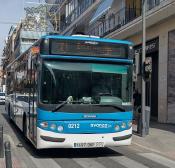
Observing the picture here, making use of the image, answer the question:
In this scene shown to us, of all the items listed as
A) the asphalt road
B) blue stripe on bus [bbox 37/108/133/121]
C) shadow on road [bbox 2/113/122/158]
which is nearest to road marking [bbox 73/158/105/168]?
the asphalt road

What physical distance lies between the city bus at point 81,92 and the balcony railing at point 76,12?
28138 mm

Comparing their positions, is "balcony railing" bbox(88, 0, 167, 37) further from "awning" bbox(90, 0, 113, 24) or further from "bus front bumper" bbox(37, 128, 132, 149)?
"bus front bumper" bbox(37, 128, 132, 149)

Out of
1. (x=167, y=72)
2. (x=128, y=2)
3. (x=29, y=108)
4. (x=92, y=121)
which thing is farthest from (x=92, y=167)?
(x=128, y=2)

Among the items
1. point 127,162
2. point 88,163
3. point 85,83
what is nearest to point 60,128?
point 88,163

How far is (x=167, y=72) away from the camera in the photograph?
2477 cm

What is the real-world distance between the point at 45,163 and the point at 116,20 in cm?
2276

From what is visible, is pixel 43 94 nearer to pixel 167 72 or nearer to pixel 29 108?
pixel 29 108

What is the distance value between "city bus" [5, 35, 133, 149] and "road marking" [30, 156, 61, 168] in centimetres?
36

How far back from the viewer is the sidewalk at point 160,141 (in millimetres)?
14953

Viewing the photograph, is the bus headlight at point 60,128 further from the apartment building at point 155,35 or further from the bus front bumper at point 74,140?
the apartment building at point 155,35

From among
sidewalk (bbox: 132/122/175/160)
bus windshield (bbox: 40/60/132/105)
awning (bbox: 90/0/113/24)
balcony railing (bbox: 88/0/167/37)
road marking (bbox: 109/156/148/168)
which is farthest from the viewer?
awning (bbox: 90/0/113/24)

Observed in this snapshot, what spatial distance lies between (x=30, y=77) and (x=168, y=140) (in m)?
5.79

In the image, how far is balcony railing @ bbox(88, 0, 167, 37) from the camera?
2980cm

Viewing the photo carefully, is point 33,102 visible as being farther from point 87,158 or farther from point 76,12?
point 76,12
